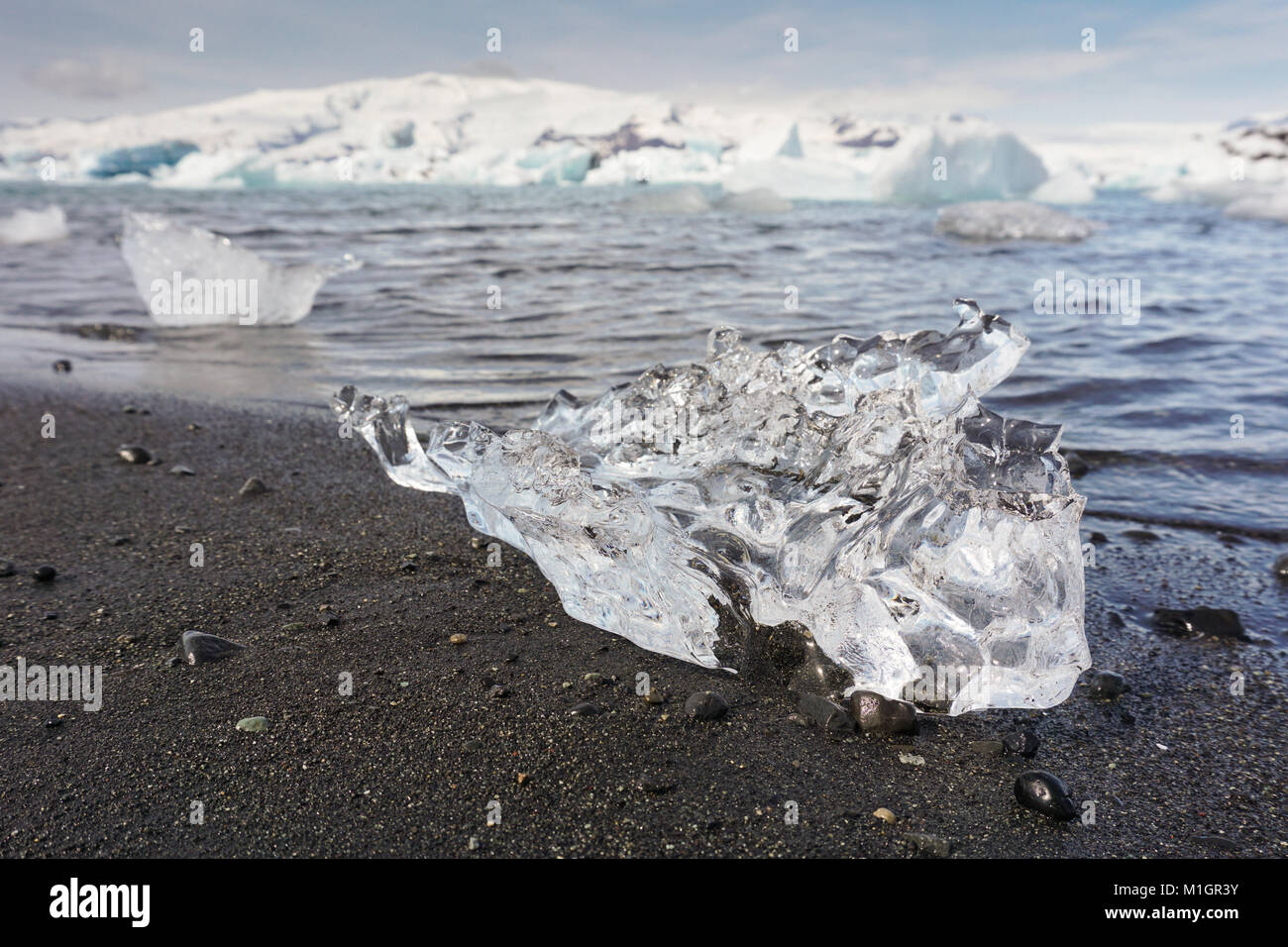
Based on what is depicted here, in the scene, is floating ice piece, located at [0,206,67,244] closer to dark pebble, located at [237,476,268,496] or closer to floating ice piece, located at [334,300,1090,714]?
dark pebble, located at [237,476,268,496]

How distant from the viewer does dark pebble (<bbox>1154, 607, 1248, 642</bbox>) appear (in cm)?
256

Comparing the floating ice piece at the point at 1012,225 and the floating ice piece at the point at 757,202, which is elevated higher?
the floating ice piece at the point at 757,202

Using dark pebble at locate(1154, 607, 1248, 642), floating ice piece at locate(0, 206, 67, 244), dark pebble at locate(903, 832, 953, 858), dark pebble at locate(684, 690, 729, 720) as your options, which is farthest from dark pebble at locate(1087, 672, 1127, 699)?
floating ice piece at locate(0, 206, 67, 244)

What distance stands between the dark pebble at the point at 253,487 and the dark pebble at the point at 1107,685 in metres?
Result: 2.97

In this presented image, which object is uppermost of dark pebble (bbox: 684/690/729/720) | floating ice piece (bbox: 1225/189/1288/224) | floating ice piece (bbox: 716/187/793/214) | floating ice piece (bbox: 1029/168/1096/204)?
floating ice piece (bbox: 1029/168/1096/204)

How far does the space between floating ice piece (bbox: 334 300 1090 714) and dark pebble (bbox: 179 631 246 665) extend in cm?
78

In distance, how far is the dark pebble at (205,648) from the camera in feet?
7.23

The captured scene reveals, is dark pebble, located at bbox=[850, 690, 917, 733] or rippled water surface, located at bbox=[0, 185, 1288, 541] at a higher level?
rippled water surface, located at bbox=[0, 185, 1288, 541]

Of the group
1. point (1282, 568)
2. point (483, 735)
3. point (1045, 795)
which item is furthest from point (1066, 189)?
point (483, 735)

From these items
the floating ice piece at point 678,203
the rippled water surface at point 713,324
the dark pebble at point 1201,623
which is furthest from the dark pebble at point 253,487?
the floating ice piece at point 678,203

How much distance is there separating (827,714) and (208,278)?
7.81 metres

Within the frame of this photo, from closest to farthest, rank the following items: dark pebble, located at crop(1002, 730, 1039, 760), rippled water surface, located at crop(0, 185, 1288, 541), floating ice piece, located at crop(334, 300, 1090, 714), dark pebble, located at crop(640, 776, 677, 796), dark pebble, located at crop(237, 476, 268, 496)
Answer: dark pebble, located at crop(640, 776, 677, 796)
dark pebble, located at crop(1002, 730, 1039, 760)
floating ice piece, located at crop(334, 300, 1090, 714)
dark pebble, located at crop(237, 476, 268, 496)
rippled water surface, located at crop(0, 185, 1288, 541)

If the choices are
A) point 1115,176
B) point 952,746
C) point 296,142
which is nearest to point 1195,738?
point 952,746

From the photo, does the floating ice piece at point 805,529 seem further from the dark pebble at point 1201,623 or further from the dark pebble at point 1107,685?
the dark pebble at point 1201,623
